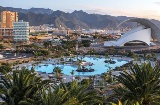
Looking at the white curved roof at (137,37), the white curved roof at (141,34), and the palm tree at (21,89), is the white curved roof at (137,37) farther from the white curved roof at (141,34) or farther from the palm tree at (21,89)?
the palm tree at (21,89)

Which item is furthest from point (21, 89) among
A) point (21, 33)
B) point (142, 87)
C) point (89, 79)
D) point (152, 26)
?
point (21, 33)

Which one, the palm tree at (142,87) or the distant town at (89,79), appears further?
the palm tree at (142,87)

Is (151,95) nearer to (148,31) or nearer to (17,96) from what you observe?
(17,96)

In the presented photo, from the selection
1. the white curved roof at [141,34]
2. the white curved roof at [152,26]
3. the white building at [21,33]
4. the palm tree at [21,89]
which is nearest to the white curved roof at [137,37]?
the white curved roof at [141,34]

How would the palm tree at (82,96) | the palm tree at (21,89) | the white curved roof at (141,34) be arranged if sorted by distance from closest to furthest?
1. the palm tree at (82,96)
2. the palm tree at (21,89)
3. the white curved roof at (141,34)

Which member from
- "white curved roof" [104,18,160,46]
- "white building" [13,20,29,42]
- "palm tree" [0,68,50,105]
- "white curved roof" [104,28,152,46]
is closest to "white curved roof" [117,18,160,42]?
"white curved roof" [104,18,160,46]

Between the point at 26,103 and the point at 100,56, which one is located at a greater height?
the point at 26,103

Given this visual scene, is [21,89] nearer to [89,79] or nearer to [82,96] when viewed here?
[82,96]

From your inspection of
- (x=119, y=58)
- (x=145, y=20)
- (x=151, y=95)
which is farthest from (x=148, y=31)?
(x=151, y=95)
